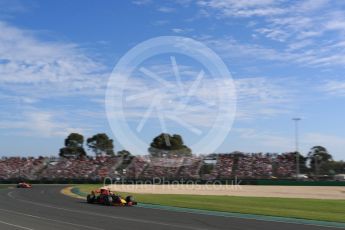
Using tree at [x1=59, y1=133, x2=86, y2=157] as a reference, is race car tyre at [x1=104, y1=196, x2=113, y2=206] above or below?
below

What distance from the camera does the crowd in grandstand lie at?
8288 cm

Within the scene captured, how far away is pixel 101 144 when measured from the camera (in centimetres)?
15962

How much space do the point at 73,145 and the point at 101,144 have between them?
9.38 meters

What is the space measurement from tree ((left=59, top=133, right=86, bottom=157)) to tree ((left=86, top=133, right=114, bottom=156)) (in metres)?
4.67

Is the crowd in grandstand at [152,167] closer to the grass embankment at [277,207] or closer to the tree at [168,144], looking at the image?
the grass embankment at [277,207]

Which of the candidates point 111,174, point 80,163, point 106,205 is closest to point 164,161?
point 111,174

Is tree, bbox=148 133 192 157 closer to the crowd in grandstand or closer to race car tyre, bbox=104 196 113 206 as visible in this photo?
the crowd in grandstand

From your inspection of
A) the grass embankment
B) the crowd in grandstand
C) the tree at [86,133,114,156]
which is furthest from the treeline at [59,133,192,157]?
the grass embankment

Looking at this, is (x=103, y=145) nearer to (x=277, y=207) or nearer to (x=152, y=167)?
(x=152, y=167)

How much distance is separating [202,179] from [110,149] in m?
84.6

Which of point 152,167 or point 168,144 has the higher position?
point 168,144

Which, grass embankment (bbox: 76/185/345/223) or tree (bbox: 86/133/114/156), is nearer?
grass embankment (bbox: 76/185/345/223)

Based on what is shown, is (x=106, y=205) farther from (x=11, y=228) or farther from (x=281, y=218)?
(x=11, y=228)

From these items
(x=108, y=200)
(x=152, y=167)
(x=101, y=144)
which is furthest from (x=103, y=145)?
(x=108, y=200)
